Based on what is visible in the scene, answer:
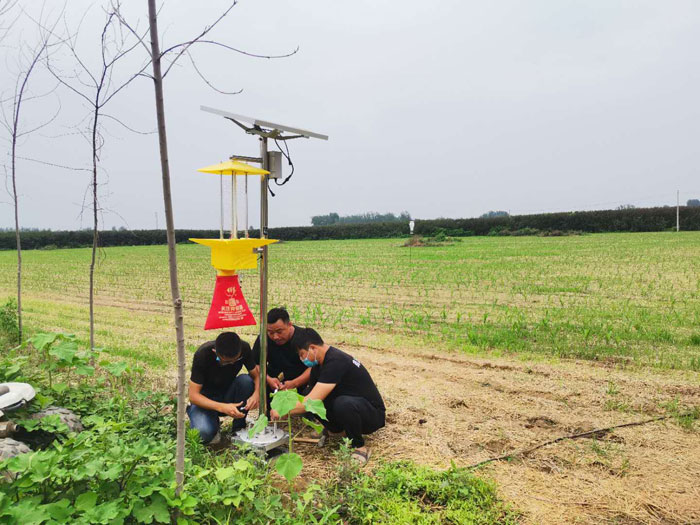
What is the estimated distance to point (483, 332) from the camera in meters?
7.51

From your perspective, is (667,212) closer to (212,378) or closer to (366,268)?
(366,268)

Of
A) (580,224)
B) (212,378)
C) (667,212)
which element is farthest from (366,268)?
(667,212)

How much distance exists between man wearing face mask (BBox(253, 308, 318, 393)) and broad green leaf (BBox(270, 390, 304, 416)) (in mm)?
1188

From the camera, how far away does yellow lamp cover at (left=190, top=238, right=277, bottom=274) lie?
2.88 m

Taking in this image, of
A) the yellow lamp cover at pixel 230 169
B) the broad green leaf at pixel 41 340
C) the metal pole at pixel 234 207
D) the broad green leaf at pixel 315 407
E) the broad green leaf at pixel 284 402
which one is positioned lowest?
the broad green leaf at pixel 315 407

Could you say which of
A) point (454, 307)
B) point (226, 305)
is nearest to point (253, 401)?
point (226, 305)

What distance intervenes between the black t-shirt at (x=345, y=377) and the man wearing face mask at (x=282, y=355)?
0.29 meters

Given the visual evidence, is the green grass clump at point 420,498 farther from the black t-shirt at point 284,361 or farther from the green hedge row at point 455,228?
the green hedge row at point 455,228

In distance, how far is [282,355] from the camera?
4.34 metres

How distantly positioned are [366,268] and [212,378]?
47.3ft

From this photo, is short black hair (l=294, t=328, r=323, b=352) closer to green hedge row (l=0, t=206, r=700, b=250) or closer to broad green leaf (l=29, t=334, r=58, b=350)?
broad green leaf (l=29, t=334, r=58, b=350)

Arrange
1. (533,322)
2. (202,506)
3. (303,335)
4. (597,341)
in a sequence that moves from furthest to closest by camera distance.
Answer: (533,322)
(597,341)
(303,335)
(202,506)

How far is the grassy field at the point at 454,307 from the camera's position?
6766 mm

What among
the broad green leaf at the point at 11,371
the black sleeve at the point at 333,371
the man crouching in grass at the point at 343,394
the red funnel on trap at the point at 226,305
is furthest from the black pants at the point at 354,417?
the broad green leaf at the point at 11,371
